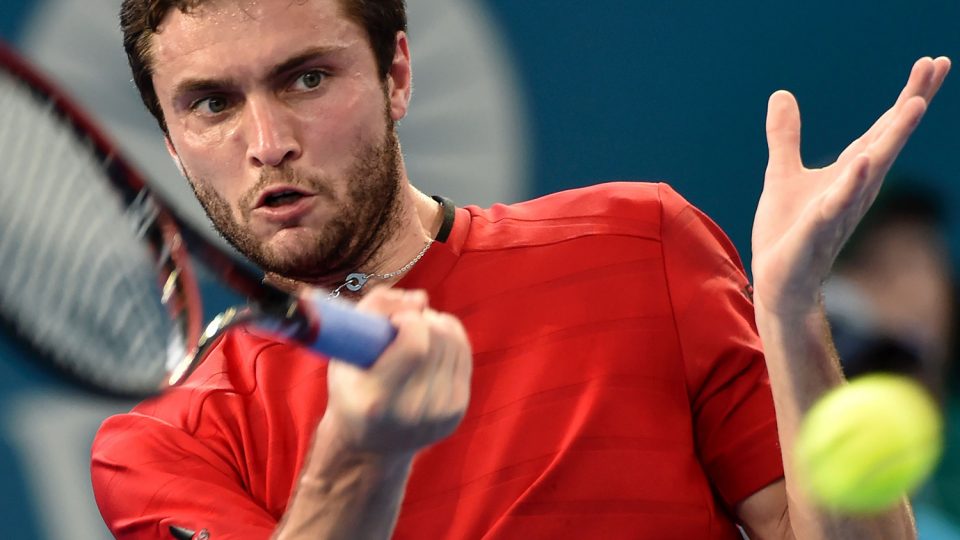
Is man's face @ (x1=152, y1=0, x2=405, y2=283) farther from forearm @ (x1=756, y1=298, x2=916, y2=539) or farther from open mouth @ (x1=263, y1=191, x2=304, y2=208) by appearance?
forearm @ (x1=756, y1=298, x2=916, y2=539)

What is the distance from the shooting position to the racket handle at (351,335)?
52.8 inches

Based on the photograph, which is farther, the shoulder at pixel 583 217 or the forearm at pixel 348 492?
the shoulder at pixel 583 217

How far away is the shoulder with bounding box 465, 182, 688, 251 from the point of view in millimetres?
1960

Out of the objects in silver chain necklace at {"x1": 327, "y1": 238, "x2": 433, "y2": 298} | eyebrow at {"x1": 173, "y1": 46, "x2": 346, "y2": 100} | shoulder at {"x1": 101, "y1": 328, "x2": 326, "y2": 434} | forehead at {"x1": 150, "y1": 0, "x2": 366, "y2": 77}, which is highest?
forehead at {"x1": 150, "y1": 0, "x2": 366, "y2": 77}

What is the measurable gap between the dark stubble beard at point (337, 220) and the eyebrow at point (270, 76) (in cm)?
11

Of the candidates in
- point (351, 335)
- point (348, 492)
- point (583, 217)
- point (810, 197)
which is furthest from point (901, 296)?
point (351, 335)

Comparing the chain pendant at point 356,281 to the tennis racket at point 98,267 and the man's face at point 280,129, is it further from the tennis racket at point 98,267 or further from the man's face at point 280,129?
the tennis racket at point 98,267

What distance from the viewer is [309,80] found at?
189 cm

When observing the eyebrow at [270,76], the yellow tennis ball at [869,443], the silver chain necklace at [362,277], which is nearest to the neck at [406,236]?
the silver chain necklace at [362,277]

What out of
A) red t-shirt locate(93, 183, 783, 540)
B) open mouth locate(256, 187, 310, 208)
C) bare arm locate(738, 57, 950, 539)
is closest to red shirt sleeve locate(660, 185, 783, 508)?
red t-shirt locate(93, 183, 783, 540)

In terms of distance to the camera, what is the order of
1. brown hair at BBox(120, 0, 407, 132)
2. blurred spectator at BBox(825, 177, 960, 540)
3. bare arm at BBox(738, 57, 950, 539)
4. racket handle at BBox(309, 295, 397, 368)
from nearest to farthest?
racket handle at BBox(309, 295, 397, 368) < bare arm at BBox(738, 57, 950, 539) < brown hair at BBox(120, 0, 407, 132) < blurred spectator at BBox(825, 177, 960, 540)

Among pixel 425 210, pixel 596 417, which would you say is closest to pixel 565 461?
pixel 596 417

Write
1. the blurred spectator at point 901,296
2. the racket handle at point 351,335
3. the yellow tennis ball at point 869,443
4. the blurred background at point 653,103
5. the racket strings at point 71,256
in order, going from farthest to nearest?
1. the blurred spectator at point 901,296
2. the blurred background at point 653,103
3. the yellow tennis ball at point 869,443
4. the racket strings at point 71,256
5. the racket handle at point 351,335

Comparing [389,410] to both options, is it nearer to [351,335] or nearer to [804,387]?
[351,335]
